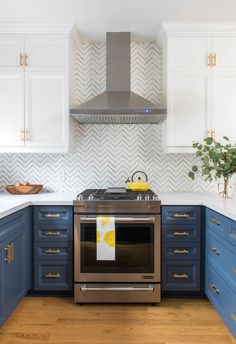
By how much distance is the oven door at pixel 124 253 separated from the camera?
2.56m

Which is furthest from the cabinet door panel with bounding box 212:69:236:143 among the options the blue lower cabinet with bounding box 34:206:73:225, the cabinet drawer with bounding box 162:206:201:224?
the blue lower cabinet with bounding box 34:206:73:225

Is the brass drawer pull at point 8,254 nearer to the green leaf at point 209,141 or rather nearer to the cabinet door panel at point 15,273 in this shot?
the cabinet door panel at point 15,273

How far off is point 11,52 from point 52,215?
1.58m

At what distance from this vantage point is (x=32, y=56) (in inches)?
115

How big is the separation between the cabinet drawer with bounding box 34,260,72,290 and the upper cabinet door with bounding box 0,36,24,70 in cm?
182

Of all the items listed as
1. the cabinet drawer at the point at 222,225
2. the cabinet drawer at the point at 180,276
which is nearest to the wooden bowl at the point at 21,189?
the cabinet drawer at the point at 180,276

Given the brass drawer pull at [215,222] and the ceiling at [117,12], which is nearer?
the brass drawer pull at [215,222]

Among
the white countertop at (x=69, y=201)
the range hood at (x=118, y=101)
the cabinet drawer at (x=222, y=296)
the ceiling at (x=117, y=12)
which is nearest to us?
the cabinet drawer at (x=222, y=296)

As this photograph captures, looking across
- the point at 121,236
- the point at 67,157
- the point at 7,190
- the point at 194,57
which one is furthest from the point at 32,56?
the point at 121,236

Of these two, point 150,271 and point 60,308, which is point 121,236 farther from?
point 60,308

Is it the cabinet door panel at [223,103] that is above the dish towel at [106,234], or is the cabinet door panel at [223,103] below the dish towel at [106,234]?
above

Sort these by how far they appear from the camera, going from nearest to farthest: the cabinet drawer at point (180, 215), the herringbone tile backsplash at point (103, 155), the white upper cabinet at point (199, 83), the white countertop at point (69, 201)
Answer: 1. the white countertop at point (69, 201)
2. the cabinet drawer at point (180, 215)
3. the white upper cabinet at point (199, 83)
4. the herringbone tile backsplash at point (103, 155)

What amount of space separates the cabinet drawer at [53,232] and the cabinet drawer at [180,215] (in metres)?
0.82

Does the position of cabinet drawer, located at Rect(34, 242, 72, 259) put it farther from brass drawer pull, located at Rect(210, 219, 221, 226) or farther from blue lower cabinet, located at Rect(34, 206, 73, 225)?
brass drawer pull, located at Rect(210, 219, 221, 226)
